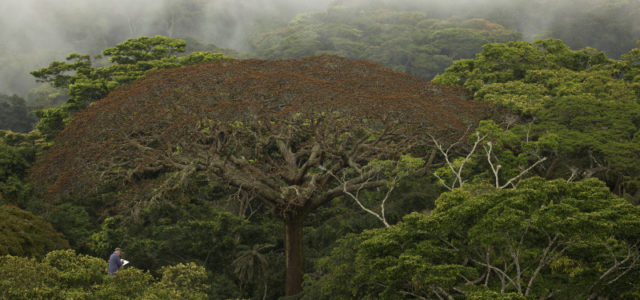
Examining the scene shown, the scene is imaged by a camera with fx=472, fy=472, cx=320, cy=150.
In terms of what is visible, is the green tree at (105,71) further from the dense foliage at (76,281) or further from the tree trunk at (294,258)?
the dense foliage at (76,281)

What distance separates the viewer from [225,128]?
1351cm

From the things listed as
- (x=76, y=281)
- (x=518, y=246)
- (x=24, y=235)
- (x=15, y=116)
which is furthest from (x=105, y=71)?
(x=15, y=116)

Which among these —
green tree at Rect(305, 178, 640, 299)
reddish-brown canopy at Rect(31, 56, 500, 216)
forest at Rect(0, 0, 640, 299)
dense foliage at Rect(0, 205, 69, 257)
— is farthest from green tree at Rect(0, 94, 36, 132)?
green tree at Rect(305, 178, 640, 299)

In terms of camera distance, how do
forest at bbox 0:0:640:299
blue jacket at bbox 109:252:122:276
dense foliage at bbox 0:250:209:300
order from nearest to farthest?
dense foliage at bbox 0:250:209:300 → forest at bbox 0:0:640:299 → blue jacket at bbox 109:252:122:276

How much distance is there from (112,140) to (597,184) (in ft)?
39.1

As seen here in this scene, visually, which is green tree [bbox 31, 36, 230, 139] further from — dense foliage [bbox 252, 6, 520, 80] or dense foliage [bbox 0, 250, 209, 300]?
dense foliage [bbox 252, 6, 520, 80]

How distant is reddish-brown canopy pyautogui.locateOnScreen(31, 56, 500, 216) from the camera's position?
13.2m

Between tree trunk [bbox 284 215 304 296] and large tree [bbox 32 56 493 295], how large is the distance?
31 millimetres

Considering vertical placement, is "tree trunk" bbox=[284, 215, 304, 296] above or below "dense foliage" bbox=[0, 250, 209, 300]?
below

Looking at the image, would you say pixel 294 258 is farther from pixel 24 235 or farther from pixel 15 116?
pixel 15 116

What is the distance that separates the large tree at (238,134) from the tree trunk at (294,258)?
3cm

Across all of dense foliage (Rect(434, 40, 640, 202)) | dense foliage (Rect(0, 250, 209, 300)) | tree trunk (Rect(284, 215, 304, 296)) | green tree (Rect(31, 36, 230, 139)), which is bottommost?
tree trunk (Rect(284, 215, 304, 296))

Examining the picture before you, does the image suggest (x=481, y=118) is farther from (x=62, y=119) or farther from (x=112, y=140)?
(x=62, y=119)

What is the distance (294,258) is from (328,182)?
2.84 m
